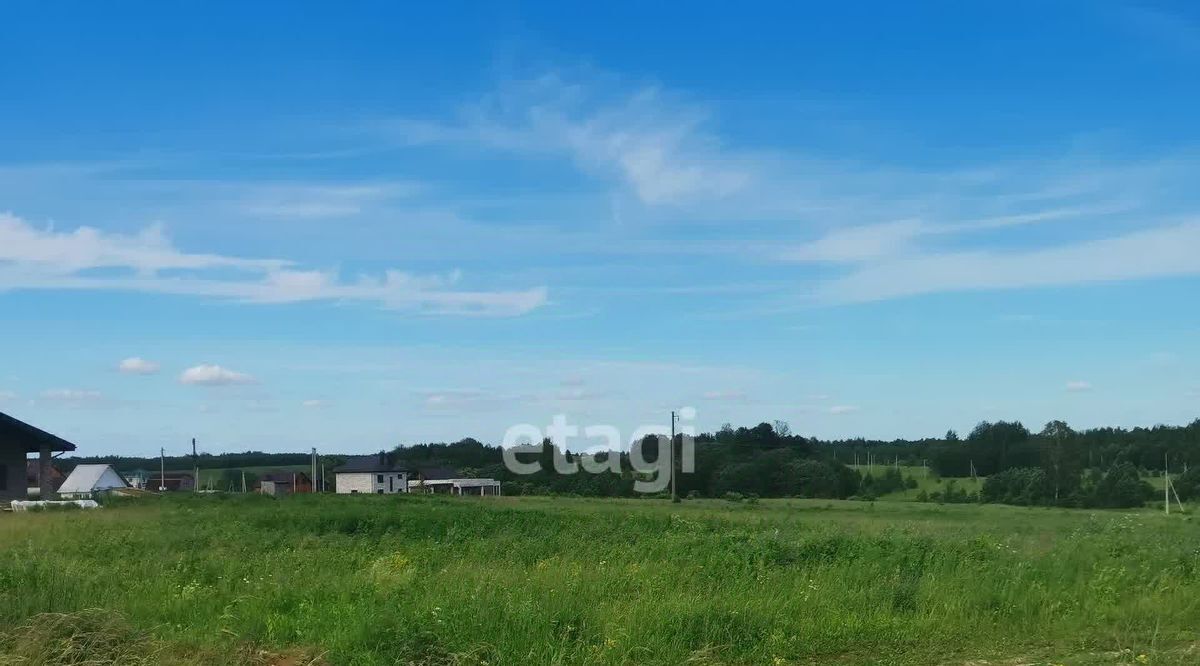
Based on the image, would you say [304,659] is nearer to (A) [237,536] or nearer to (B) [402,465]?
(A) [237,536]

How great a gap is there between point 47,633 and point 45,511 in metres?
27.1

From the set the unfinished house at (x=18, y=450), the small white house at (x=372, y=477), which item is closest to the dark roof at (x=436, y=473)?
the small white house at (x=372, y=477)

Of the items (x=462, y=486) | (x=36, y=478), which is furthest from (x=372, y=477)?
(x=36, y=478)

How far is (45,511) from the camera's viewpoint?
31.5 metres

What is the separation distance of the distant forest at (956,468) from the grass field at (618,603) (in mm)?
54590

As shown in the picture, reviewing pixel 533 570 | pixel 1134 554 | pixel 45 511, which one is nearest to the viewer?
pixel 533 570

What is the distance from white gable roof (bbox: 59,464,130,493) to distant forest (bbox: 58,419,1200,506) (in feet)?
50.7

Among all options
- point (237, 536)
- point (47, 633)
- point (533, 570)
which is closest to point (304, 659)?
point (47, 633)

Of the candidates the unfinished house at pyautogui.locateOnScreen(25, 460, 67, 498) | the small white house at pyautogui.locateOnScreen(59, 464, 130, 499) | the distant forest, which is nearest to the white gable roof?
the small white house at pyautogui.locateOnScreen(59, 464, 130, 499)

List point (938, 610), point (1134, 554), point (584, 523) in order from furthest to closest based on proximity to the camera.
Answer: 1. point (584, 523)
2. point (1134, 554)
3. point (938, 610)

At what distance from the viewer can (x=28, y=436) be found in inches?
1469

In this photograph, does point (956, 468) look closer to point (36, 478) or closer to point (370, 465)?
point (370, 465)

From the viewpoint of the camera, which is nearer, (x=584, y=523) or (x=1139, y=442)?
(x=584, y=523)

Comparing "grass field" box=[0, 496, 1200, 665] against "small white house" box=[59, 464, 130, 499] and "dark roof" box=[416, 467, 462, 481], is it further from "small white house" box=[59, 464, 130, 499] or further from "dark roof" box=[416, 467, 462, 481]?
"dark roof" box=[416, 467, 462, 481]
